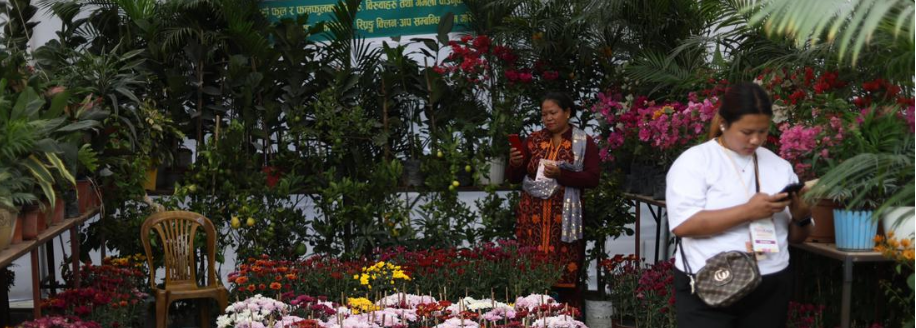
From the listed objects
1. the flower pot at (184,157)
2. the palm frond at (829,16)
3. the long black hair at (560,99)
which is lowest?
the flower pot at (184,157)

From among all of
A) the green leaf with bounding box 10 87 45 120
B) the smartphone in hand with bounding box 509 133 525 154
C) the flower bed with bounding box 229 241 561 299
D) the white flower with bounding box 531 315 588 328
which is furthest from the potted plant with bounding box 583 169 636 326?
the green leaf with bounding box 10 87 45 120

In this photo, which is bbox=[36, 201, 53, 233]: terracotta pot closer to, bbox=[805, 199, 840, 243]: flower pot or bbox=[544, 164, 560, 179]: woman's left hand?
bbox=[544, 164, 560, 179]: woman's left hand

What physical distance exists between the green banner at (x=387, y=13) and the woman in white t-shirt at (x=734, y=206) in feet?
11.9

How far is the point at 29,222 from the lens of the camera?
158 inches

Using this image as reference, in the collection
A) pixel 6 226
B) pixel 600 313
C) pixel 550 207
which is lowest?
pixel 600 313

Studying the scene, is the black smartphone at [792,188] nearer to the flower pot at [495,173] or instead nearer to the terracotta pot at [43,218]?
the terracotta pot at [43,218]

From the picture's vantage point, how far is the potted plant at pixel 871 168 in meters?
3.06

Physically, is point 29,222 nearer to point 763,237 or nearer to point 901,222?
point 763,237

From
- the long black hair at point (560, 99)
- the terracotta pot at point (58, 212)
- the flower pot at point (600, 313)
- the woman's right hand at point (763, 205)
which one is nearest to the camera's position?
the woman's right hand at point (763, 205)

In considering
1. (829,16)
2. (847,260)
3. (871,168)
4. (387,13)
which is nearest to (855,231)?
(847,260)

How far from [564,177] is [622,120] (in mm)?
609

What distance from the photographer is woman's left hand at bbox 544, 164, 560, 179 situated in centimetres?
516

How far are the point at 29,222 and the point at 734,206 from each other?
2750 millimetres

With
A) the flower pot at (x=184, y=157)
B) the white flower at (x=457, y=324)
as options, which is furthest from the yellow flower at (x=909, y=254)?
the flower pot at (x=184, y=157)
